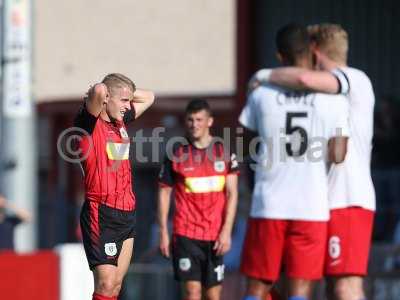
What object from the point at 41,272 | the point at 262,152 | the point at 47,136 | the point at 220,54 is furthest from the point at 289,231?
the point at 47,136

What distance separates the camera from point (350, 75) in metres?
8.61

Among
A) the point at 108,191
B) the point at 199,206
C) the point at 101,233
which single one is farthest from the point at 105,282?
the point at 199,206

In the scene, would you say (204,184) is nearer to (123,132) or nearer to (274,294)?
(274,294)

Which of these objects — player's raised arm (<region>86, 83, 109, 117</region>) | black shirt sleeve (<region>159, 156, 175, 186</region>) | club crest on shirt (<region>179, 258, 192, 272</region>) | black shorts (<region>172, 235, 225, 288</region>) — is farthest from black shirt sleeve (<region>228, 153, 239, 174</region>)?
player's raised arm (<region>86, 83, 109, 117</region>)

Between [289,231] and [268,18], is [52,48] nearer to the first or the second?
[268,18]

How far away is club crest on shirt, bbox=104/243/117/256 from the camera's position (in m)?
8.47

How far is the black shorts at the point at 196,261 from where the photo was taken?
1043 cm

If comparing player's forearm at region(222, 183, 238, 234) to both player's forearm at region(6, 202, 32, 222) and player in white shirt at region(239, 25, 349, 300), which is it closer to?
player in white shirt at region(239, 25, 349, 300)

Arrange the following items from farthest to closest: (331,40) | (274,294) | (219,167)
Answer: (219,167)
(274,294)
(331,40)

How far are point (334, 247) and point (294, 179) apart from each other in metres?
0.56

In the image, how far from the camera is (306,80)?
8398mm

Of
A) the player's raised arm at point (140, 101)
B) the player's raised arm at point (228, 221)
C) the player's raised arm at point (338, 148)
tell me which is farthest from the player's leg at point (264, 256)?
the player's raised arm at point (228, 221)

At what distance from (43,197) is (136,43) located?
4.97 m

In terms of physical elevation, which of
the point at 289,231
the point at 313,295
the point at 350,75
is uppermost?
the point at 350,75
